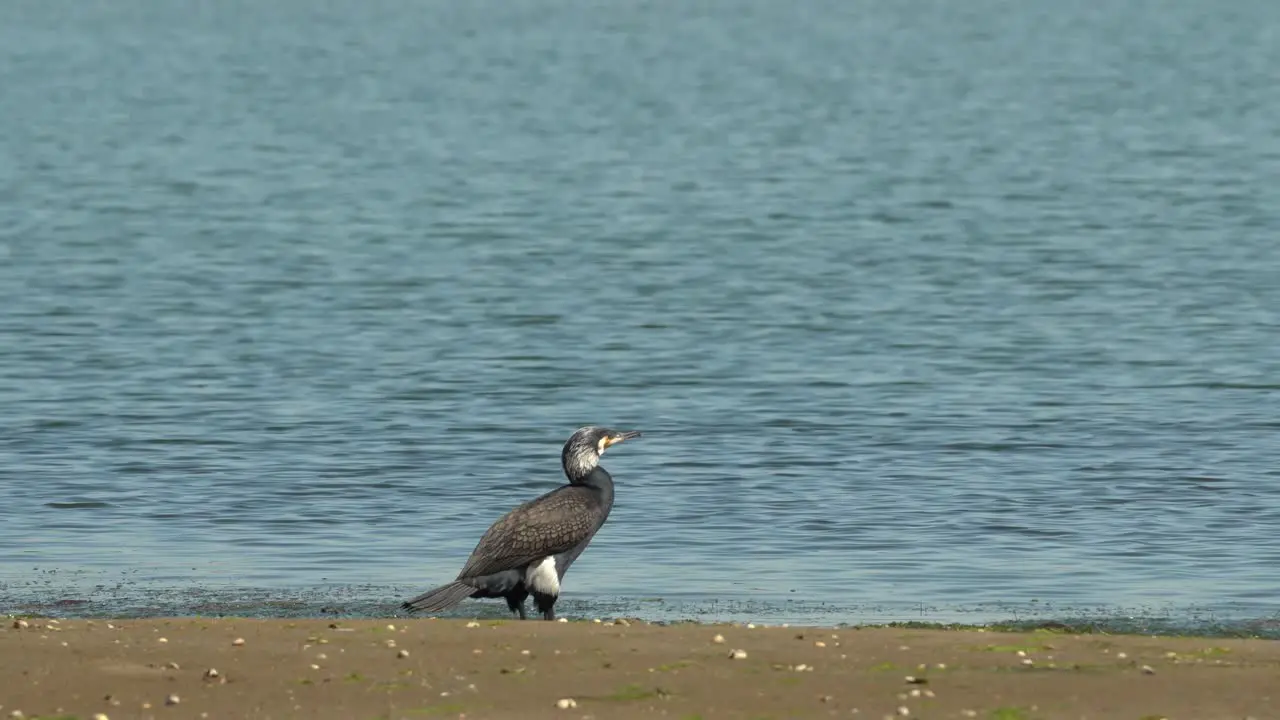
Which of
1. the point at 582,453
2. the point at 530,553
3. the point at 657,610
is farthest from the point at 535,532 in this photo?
the point at 582,453

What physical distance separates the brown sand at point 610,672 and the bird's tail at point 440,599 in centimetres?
120

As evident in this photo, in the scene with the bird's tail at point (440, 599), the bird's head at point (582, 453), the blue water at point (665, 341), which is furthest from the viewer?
the blue water at point (665, 341)

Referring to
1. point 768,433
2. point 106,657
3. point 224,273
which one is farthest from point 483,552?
point 224,273

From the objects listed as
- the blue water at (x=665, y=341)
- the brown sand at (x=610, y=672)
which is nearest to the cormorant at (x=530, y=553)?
the blue water at (x=665, y=341)

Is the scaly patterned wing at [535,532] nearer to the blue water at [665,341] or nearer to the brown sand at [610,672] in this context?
the blue water at [665,341]

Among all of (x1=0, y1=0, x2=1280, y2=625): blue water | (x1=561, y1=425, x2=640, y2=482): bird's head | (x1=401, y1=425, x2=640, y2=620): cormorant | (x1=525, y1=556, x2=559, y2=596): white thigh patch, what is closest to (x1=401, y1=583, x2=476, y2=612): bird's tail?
(x1=401, y1=425, x2=640, y2=620): cormorant

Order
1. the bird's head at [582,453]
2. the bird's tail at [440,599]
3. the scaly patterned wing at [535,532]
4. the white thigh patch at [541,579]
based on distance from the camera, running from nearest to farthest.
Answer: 1. the bird's tail at [440,599]
2. the scaly patterned wing at [535,532]
3. the white thigh patch at [541,579]
4. the bird's head at [582,453]

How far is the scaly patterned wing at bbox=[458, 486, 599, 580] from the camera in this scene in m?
15.9

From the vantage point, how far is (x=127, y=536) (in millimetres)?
19422

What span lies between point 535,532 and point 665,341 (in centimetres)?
1518

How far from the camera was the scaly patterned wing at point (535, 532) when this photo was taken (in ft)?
52.2

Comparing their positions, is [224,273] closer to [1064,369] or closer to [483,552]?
[1064,369]

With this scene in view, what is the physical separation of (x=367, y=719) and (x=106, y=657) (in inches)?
74.1

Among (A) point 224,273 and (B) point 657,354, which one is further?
(A) point 224,273
